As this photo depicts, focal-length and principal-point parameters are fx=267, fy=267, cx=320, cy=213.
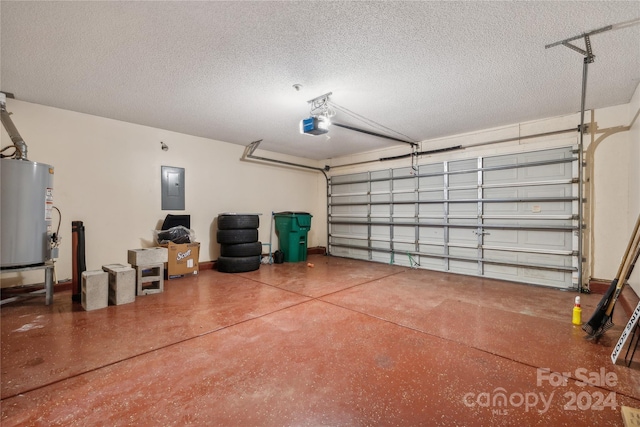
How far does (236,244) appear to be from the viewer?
207 inches

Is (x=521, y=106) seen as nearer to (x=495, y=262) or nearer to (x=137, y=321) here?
(x=495, y=262)

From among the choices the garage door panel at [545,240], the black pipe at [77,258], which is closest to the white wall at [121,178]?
the black pipe at [77,258]

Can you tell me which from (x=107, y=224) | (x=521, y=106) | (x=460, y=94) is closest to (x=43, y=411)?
(x=107, y=224)

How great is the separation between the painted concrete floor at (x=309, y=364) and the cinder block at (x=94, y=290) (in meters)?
0.16

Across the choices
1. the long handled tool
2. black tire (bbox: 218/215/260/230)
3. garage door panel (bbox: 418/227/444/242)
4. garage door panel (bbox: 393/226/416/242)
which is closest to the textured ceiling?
black tire (bbox: 218/215/260/230)

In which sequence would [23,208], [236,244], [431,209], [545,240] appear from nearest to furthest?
[23,208], [545,240], [236,244], [431,209]

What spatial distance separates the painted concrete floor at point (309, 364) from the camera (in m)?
1.52

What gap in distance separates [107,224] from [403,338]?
469cm

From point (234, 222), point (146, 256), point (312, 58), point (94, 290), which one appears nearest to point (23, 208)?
point (94, 290)

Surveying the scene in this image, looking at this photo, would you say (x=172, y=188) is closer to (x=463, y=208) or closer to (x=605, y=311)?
(x=463, y=208)

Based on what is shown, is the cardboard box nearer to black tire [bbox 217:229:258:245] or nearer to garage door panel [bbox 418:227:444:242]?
black tire [bbox 217:229:258:245]

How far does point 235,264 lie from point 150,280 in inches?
62.8

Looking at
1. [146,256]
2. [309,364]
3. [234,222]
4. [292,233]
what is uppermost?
[234,222]

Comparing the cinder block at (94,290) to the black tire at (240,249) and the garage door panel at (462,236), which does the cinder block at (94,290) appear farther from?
the garage door panel at (462,236)
